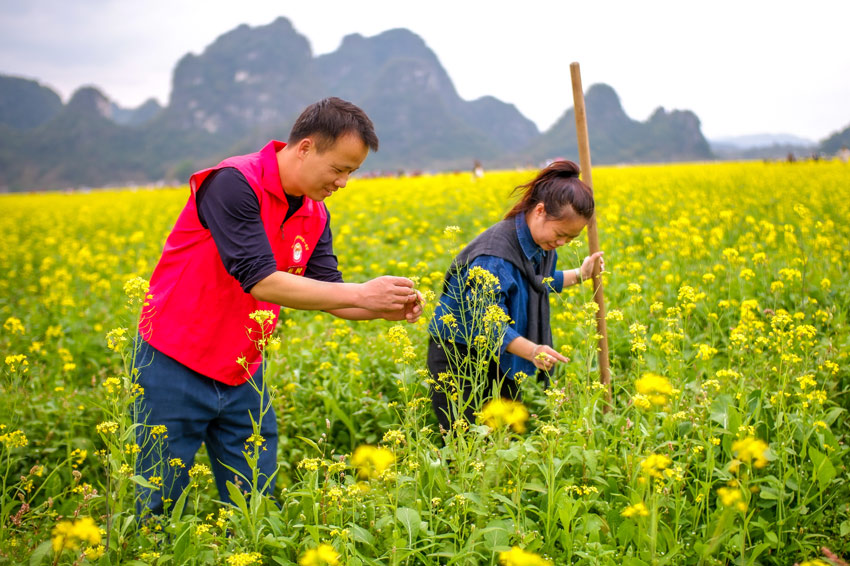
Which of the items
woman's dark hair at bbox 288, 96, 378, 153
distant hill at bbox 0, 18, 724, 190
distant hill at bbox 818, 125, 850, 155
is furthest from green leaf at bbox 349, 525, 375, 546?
distant hill at bbox 0, 18, 724, 190

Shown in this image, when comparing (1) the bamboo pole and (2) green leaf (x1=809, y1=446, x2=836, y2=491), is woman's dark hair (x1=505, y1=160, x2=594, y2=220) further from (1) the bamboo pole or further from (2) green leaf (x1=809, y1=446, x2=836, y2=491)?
(2) green leaf (x1=809, y1=446, x2=836, y2=491)

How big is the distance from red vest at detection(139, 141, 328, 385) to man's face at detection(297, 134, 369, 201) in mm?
129

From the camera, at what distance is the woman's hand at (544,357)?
2.05 metres

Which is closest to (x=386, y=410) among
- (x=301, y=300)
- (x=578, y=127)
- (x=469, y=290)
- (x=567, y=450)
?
(x=469, y=290)

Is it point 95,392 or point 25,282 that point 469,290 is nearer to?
point 95,392

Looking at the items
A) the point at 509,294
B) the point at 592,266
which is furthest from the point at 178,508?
the point at 592,266

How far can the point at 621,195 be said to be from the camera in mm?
9633

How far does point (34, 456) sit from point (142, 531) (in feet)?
6.08

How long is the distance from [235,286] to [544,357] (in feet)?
3.58

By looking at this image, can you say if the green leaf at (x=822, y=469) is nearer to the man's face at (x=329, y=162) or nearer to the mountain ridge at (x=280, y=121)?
the man's face at (x=329, y=162)

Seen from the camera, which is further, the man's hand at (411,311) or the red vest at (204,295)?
the man's hand at (411,311)

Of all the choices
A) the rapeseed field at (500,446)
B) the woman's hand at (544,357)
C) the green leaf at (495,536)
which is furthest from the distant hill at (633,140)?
the green leaf at (495,536)

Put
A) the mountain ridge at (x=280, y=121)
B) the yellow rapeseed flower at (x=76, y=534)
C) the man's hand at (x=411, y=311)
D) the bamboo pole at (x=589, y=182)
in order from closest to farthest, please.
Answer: the yellow rapeseed flower at (x=76, y=534) → the man's hand at (x=411, y=311) → the bamboo pole at (x=589, y=182) → the mountain ridge at (x=280, y=121)

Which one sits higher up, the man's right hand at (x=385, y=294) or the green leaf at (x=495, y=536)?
the man's right hand at (x=385, y=294)
